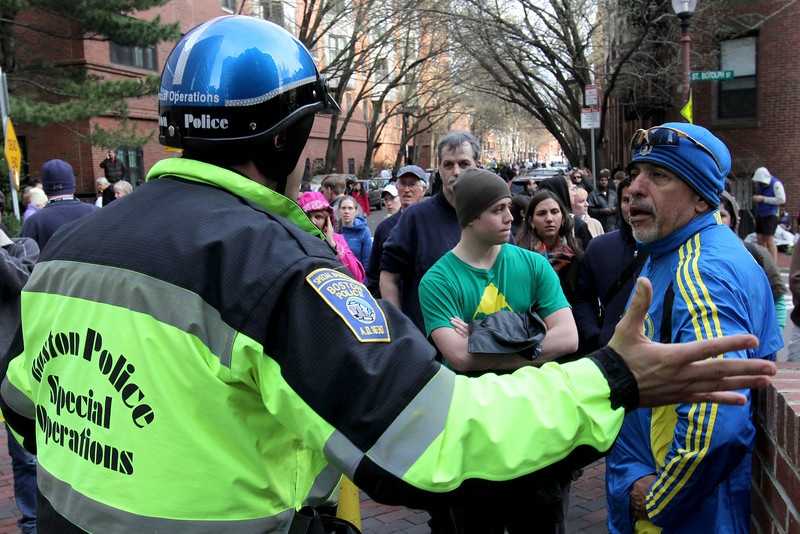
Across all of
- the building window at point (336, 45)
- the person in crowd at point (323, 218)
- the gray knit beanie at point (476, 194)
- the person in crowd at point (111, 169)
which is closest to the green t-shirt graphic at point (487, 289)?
the gray knit beanie at point (476, 194)

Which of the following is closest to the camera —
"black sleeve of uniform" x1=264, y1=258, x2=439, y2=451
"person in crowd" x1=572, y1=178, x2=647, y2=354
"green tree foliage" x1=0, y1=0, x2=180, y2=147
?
"black sleeve of uniform" x1=264, y1=258, x2=439, y2=451

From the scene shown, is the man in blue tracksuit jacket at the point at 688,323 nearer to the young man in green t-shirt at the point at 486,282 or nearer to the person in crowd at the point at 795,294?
the young man in green t-shirt at the point at 486,282

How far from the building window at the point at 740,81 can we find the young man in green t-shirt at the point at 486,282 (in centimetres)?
2014

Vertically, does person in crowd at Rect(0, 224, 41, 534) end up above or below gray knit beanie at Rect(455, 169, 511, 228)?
below

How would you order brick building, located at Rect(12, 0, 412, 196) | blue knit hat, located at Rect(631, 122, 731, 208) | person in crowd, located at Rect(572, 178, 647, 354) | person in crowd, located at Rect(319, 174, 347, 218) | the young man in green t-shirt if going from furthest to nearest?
brick building, located at Rect(12, 0, 412, 196)
person in crowd, located at Rect(319, 174, 347, 218)
person in crowd, located at Rect(572, 178, 647, 354)
the young man in green t-shirt
blue knit hat, located at Rect(631, 122, 731, 208)

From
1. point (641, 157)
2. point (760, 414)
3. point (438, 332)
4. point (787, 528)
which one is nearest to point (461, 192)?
point (438, 332)

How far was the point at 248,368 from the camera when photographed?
1402mm

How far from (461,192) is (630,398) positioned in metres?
2.64

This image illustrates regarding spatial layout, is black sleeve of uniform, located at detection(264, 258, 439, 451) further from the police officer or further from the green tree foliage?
the green tree foliage

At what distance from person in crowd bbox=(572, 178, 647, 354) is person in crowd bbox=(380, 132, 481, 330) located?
0.86m

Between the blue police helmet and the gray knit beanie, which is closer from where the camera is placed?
the blue police helmet

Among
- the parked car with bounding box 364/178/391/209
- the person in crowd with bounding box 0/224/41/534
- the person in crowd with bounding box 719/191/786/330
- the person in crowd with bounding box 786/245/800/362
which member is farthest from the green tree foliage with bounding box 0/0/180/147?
the person in crowd with bounding box 786/245/800/362

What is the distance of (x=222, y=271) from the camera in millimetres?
1416

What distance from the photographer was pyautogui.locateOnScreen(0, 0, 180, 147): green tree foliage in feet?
57.0
